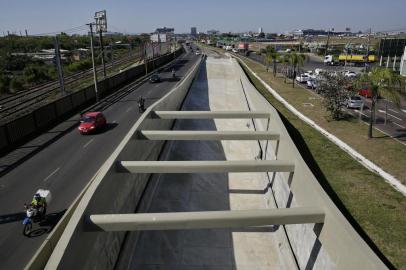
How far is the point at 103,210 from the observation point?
1262cm

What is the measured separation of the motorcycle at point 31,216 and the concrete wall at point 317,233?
11.2 metres

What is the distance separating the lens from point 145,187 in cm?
1873

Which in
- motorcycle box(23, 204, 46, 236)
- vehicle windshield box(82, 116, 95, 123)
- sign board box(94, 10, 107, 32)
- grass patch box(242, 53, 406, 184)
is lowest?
motorcycle box(23, 204, 46, 236)

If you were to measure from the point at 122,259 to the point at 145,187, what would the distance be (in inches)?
238

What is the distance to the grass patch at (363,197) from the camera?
1226 cm

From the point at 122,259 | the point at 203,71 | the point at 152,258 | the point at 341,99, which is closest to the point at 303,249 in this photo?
the point at 152,258

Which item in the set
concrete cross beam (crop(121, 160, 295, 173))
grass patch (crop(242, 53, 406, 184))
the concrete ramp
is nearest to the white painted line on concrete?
grass patch (crop(242, 53, 406, 184))

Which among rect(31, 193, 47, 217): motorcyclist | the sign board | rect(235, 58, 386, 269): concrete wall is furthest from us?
the sign board

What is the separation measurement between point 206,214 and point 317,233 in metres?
4.24

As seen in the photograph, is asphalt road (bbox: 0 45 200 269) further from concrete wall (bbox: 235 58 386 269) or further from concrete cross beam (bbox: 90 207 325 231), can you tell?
concrete wall (bbox: 235 58 386 269)

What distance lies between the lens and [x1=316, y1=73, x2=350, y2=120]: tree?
95.7ft

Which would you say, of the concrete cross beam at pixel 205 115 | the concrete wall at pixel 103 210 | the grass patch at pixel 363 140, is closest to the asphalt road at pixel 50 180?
the concrete wall at pixel 103 210

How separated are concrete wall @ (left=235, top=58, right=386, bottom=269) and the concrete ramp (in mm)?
34

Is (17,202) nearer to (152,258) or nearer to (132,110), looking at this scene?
Result: (152,258)
